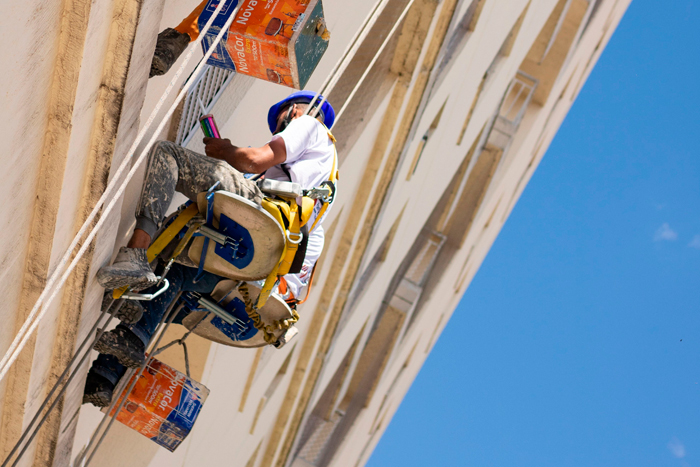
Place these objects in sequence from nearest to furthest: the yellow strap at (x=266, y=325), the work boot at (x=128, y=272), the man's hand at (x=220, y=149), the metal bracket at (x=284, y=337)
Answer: the work boot at (x=128, y=272), the man's hand at (x=220, y=149), the yellow strap at (x=266, y=325), the metal bracket at (x=284, y=337)

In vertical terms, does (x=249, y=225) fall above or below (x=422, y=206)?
below

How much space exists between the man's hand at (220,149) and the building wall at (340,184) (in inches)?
10.7

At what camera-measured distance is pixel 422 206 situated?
1212cm

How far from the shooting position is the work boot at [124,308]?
133 inches

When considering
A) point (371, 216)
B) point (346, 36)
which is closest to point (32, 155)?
point (346, 36)

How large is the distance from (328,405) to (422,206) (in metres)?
4.99

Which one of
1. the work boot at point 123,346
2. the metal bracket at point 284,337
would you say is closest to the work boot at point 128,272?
the work boot at point 123,346

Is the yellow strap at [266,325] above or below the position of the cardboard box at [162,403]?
above

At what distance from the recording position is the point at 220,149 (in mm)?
3273

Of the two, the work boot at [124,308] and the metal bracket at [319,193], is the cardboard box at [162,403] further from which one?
the metal bracket at [319,193]

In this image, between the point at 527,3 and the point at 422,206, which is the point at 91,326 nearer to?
the point at 422,206

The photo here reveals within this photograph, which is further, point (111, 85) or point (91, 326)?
point (91, 326)

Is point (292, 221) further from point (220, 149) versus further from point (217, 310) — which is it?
point (217, 310)

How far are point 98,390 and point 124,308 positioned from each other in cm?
49
